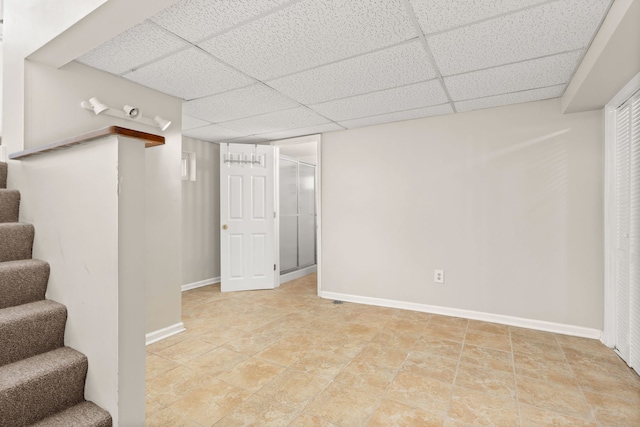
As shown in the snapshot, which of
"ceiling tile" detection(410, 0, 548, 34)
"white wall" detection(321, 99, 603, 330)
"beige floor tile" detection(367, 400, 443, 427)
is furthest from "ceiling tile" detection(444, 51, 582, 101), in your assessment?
"beige floor tile" detection(367, 400, 443, 427)

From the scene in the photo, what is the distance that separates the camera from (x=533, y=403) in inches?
72.9

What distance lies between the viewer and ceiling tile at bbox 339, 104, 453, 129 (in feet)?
10.6

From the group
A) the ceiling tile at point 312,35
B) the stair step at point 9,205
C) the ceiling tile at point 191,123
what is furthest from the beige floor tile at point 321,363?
the ceiling tile at point 191,123

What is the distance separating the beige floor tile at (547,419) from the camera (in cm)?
167

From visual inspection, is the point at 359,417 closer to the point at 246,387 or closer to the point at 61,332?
the point at 246,387

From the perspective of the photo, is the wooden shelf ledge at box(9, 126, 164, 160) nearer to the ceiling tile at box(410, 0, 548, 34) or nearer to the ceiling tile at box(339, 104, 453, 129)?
the ceiling tile at box(410, 0, 548, 34)

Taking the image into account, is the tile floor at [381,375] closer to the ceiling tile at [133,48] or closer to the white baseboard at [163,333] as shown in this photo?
the white baseboard at [163,333]

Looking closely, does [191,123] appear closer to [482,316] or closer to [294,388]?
[294,388]

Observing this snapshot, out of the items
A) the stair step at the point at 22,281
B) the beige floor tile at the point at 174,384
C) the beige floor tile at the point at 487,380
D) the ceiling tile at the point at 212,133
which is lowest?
the beige floor tile at the point at 487,380

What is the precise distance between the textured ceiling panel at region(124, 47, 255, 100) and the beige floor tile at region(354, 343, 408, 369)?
2414 mm

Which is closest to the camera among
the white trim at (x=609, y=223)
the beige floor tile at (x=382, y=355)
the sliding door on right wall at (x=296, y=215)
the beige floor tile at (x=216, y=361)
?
the beige floor tile at (x=216, y=361)

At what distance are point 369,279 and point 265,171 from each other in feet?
7.02

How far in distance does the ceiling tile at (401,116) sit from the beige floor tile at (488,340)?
225cm

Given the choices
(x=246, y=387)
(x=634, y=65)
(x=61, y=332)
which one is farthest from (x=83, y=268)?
(x=634, y=65)
